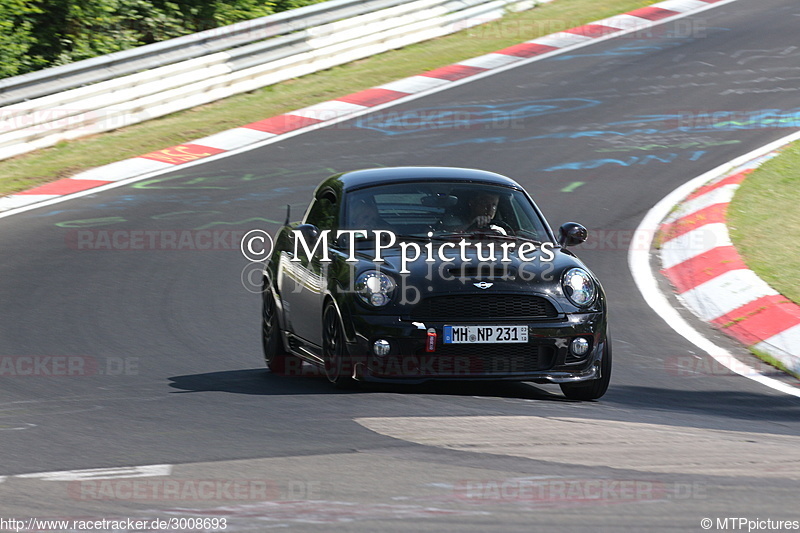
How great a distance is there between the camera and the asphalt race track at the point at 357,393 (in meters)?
4.90

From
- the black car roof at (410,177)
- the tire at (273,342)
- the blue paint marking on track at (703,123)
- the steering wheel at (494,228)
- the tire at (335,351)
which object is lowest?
the blue paint marking on track at (703,123)

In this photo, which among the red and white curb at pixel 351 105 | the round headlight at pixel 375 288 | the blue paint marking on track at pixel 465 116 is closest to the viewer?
the round headlight at pixel 375 288

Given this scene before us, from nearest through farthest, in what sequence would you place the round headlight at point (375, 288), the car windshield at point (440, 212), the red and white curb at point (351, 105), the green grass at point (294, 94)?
the round headlight at point (375, 288) < the car windshield at point (440, 212) < the red and white curb at point (351, 105) < the green grass at point (294, 94)

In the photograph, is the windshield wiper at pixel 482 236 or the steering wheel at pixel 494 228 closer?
the windshield wiper at pixel 482 236

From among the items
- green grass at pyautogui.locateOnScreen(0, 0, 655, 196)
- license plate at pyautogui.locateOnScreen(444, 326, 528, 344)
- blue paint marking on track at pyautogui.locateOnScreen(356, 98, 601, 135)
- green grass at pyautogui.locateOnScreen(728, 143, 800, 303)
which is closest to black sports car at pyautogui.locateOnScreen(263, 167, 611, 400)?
license plate at pyautogui.locateOnScreen(444, 326, 528, 344)

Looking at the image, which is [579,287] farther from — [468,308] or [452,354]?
[452,354]

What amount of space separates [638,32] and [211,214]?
38.3 feet

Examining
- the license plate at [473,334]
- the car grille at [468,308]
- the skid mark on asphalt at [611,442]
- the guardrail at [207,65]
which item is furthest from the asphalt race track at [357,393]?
the guardrail at [207,65]

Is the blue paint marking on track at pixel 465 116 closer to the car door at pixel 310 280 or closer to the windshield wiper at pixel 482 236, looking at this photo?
the car door at pixel 310 280

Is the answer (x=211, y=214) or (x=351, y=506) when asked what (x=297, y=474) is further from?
(x=211, y=214)

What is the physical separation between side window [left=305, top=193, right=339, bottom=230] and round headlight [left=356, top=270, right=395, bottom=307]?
1.02 m

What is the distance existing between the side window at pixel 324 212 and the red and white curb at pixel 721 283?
3.16 metres

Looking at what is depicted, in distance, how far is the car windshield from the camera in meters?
8.14

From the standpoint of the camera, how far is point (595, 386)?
7.49 metres
